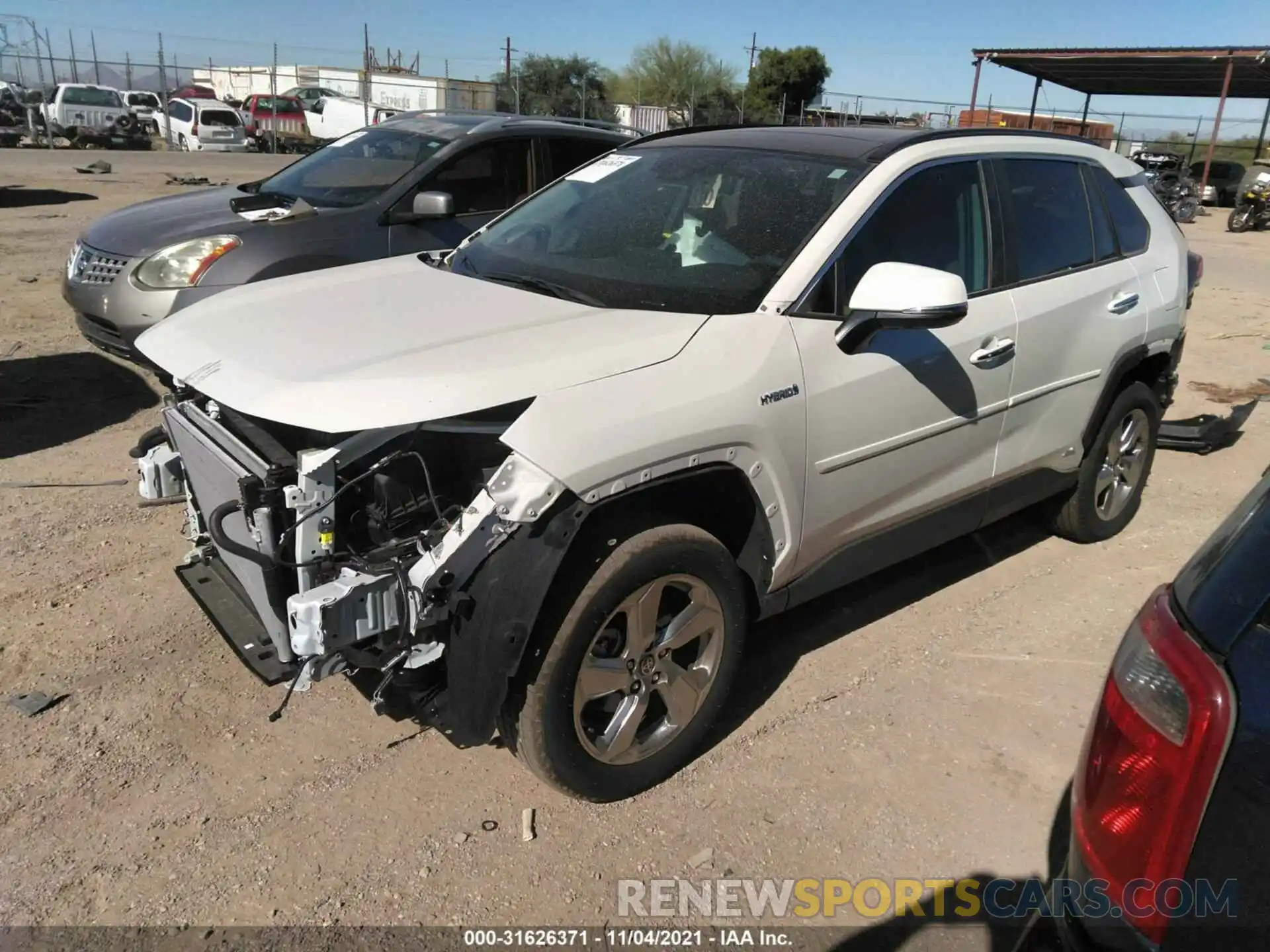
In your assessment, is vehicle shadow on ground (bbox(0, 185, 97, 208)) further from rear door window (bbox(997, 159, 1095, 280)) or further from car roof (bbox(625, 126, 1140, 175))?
rear door window (bbox(997, 159, 1095, 280))

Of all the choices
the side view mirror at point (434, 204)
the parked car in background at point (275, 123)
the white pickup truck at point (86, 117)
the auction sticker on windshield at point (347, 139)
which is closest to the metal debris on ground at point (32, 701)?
the side view mirror at point (434, 204)

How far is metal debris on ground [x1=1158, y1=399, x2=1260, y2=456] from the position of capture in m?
6.11

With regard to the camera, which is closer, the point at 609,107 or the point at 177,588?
the point at 177,588

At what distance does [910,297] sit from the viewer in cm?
273

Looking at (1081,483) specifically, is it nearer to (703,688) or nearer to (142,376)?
(703,688)

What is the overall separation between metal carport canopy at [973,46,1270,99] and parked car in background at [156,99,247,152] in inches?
834

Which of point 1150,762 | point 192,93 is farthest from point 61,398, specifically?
point 192,93

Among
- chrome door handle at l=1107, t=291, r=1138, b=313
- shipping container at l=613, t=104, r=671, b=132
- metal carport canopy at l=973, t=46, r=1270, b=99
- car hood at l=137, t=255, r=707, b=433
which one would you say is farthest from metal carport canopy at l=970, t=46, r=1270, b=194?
car hood at l=137, t=255, r=707, b=433

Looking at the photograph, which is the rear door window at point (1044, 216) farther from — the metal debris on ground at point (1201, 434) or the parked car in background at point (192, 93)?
the parked car in background at point (192, 93)

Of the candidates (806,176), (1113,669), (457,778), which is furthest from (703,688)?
(806,176)

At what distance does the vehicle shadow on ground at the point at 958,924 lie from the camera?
241 cm

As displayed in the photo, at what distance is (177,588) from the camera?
12.5 ft

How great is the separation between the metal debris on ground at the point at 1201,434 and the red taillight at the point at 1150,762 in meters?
5.15

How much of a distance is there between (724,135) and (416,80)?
122 feet
